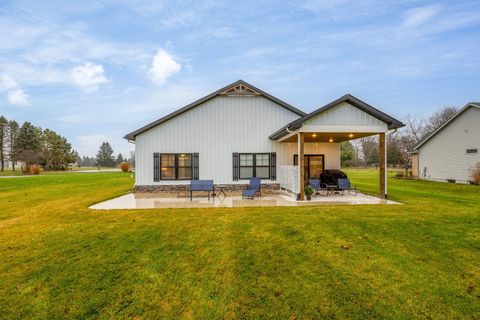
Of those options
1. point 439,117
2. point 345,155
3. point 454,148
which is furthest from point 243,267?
point 439,117

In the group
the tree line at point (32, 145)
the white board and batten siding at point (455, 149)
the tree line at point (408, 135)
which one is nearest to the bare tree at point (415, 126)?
the tree line at point (408, 135)

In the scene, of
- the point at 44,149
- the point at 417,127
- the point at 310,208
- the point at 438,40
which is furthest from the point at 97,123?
the point at 417,127

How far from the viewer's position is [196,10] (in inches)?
651

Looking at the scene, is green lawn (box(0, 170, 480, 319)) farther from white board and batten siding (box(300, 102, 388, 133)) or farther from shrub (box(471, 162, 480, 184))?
shrub (box(471, 162, 480, 184))

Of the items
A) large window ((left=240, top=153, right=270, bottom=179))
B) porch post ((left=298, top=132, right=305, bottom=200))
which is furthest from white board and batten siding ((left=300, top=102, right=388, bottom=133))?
large window ((left=240, top=153, right=270, bottom=179))

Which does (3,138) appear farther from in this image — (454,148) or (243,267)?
(454,148)

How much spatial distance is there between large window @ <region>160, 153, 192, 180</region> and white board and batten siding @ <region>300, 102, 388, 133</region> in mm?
6400

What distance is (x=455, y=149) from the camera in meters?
19.3

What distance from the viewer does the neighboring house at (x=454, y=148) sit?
58.4 feet

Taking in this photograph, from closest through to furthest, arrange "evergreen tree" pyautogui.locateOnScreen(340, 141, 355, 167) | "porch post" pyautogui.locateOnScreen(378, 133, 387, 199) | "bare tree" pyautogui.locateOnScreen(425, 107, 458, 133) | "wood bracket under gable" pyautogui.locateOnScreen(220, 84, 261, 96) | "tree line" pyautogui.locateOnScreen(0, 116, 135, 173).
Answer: "porch post" pyautogui.locateOnScreen(378, 133, 387, 199) → "wood bracket under gable" pyautogui.locateOnScreen(220, 84, 261, 96) → "bare tree" pyautogui.locateOnScreen(425, 107, 458, 133) → "tree line" pyautogui.locateOnScreen(0, 116, 135, 173) → "evergreen tree" pyautogui.locateOnScreen(340, 141, 355, 167)

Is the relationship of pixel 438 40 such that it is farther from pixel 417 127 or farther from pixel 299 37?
pixel 417 127

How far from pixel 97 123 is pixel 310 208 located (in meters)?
47.2

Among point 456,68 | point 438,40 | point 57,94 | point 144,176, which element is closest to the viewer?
point 144,176

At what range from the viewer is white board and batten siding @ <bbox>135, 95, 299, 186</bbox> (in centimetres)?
1281
